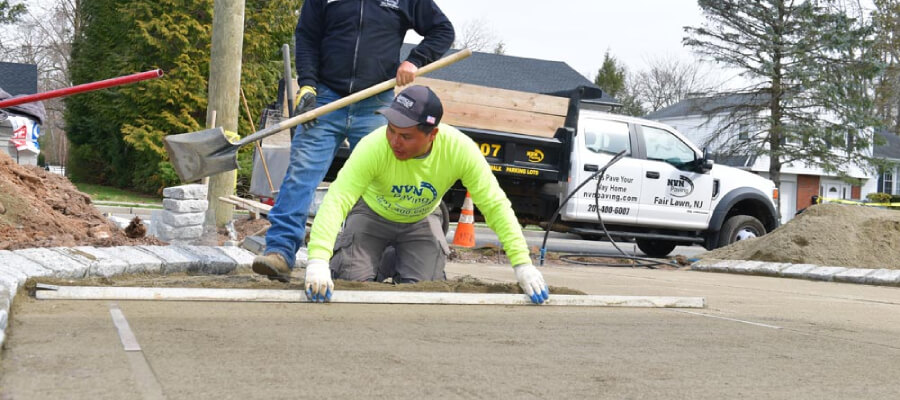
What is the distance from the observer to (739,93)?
30.6 metres

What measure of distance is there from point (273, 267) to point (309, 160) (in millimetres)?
810

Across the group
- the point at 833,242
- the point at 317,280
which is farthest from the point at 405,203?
the point at 833,242

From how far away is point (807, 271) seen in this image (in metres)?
9.73

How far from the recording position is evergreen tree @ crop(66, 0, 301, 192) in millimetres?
25328

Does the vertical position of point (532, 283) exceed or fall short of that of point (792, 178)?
it falls short

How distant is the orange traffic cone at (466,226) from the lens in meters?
11.2

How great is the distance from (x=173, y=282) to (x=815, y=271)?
7437 millimetres

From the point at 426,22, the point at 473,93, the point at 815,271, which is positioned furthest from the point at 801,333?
the point at 473,93

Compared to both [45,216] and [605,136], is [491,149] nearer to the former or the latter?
[605,136]

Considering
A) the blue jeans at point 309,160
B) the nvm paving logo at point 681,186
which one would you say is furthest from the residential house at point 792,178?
the blue jeans at point 309,160

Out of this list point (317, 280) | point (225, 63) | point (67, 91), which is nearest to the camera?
point (317, 280)

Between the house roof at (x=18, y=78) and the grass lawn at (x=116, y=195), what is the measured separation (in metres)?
3.37

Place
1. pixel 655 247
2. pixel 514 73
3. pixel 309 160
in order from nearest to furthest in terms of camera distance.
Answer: pixel 309 160 < pixel 655 247 < pixel 514 73

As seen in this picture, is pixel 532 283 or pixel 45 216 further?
pixel 45 216
